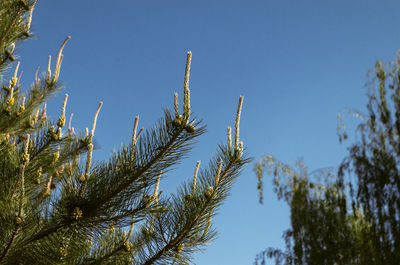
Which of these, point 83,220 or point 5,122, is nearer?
point 83,220

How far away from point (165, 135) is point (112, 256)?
111cm

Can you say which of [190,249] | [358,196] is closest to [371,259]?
[358,196]

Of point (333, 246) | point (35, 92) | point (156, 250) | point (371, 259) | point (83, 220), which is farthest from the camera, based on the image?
point (333, 246)

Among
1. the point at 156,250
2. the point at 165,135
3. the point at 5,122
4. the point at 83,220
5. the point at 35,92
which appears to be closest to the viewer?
the point at 165,135

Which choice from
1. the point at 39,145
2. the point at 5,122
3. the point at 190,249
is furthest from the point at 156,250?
the point at 5,122

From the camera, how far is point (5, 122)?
3.28 metres

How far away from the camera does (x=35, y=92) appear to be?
11.7 ft

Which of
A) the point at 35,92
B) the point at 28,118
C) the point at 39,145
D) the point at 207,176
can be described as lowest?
the point at 207,176

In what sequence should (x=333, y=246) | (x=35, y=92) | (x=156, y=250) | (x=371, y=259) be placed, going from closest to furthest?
1. (x=156, y=250)
2. (x=35, y=92)
3. (x=371, y=259)
4. (x=333, y=246)

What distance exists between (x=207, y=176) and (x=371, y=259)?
4.26m

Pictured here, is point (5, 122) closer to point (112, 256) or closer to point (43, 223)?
point (43, 223)

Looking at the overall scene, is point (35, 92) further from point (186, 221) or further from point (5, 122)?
point (186, 221)

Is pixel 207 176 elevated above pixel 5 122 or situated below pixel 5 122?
below

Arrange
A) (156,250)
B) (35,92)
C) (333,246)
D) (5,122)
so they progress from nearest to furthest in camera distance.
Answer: (156,250), (5,122), (35,92), (333,246)
